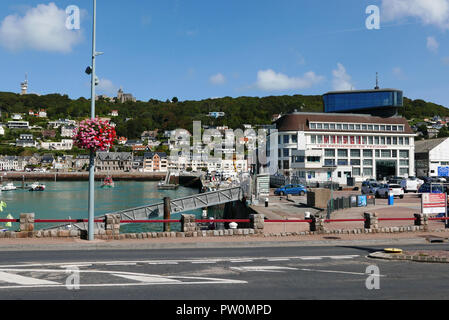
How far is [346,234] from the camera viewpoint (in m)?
22.6

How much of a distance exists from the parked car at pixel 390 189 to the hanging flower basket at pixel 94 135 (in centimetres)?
3648

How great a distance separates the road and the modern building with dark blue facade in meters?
107

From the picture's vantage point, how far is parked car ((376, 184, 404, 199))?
46.5 meters

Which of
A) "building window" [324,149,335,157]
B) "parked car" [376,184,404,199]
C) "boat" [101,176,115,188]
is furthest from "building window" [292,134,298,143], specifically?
"boat" [101,176,115,188]

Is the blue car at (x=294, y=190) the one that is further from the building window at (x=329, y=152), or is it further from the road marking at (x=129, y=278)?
the road marking at (x=129, y=278)

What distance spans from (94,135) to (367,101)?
110 m

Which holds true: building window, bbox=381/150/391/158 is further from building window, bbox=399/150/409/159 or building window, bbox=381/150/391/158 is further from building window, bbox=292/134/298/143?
building window, bbox=292/134/298/143

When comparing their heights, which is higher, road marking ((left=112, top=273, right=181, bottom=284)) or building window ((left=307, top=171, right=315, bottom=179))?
building window ((left=307, top=171, right=315, bottom=179))

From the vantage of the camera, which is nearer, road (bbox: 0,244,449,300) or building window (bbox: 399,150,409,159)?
road (bbox: 0,244,449,300)
